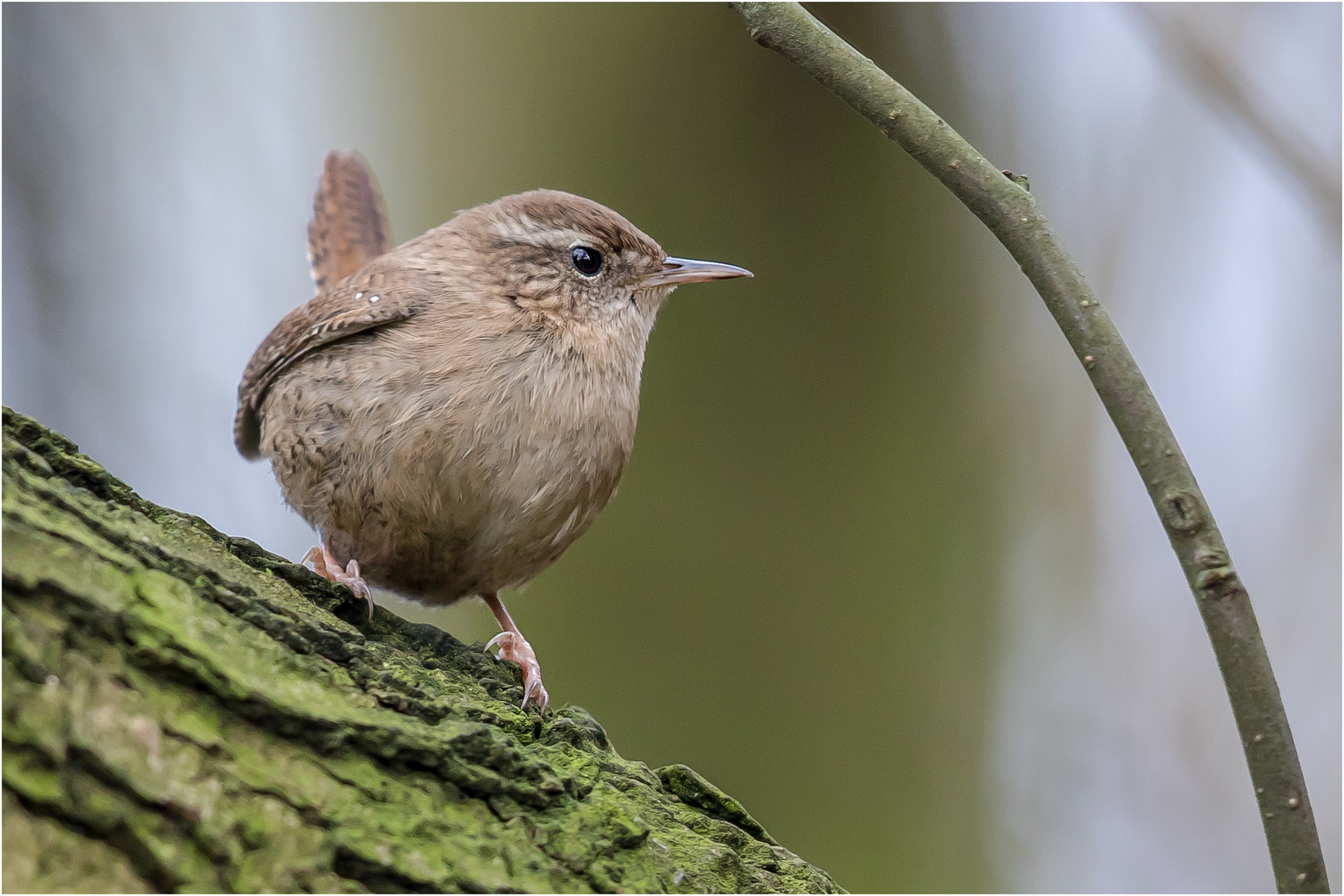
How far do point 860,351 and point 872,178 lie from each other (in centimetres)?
74

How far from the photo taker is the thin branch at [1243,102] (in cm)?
353

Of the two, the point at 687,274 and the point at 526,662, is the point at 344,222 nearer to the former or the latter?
the point at 687,274

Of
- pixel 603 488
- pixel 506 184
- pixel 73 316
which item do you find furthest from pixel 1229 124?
pixel 73 316

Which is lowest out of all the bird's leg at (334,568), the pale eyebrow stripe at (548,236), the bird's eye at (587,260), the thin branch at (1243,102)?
the bird's leg at (334,568)

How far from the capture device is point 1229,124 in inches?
147

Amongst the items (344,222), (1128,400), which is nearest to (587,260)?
(344,222)

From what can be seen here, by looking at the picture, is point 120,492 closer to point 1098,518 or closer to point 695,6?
point 695,6

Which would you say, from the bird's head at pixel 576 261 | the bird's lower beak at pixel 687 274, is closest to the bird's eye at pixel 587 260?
the bird's head at pixel 576 261

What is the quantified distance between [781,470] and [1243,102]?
2184 mm

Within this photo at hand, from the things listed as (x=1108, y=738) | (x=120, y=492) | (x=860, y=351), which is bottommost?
(x=120, y=492)

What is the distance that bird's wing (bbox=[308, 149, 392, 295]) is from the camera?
4078 millimetres

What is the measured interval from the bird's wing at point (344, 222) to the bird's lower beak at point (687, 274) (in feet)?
4.44

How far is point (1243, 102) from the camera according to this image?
144 inches

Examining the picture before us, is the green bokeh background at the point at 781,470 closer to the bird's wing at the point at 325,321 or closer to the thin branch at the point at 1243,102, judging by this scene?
the thin branch at the point at 1243,102
